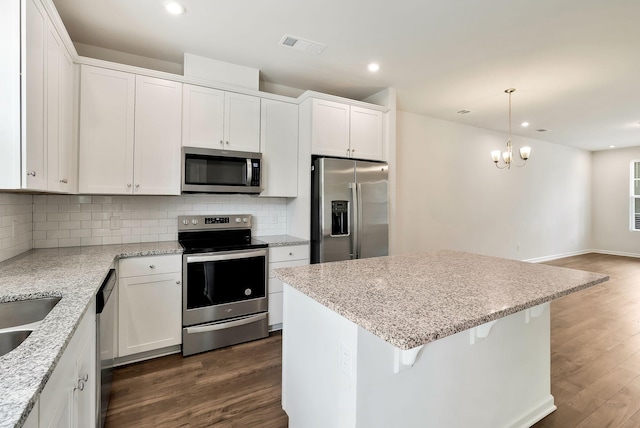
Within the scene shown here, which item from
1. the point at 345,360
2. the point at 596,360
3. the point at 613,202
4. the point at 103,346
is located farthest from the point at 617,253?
the point at 103,346

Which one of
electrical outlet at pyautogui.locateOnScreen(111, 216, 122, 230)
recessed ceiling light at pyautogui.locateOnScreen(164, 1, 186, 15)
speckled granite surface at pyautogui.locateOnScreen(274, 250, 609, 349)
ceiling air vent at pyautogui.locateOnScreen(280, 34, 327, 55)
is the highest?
→ ceiling air vent at pyautogui.locateOnScreen(280, 34, 327, 55)

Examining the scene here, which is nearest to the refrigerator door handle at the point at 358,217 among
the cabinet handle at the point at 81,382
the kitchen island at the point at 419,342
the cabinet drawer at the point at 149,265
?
the kitchen island at the point at 419,342

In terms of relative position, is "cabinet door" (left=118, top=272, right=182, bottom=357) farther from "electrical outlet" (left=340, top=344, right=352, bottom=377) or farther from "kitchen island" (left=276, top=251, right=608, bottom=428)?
"electrical outlet" (left=340, top=344, right=352, bottom=377)

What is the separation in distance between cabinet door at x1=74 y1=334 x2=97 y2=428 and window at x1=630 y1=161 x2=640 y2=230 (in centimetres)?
1043

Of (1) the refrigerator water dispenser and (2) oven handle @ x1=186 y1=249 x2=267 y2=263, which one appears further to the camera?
(1) the refrigerator water dispenser

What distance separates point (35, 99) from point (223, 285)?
182cm

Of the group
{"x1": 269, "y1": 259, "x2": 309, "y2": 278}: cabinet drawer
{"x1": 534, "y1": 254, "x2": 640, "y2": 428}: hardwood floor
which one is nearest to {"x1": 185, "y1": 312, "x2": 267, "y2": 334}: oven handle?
{"x1": 269, "y1": 259, "x2": 309, "y2": 278}: cabinet drawer

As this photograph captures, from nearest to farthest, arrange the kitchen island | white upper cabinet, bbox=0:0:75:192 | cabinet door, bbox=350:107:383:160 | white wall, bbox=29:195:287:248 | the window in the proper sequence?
the kitchen island
white upper cabinet, bbox=0:0:75:192
white wall, bbox=29:195:287:248
cabinet door, bbox=350:107:383:160
the window

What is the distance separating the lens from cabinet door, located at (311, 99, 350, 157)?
3.28 meters

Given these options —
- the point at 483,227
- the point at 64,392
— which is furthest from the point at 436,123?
the point at 64,392

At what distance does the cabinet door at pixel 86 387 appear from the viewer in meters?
1.21

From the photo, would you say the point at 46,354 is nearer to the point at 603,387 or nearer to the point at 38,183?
the point at 38,183

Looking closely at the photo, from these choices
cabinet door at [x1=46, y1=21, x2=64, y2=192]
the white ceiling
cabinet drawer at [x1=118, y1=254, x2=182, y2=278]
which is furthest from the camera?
cabinet drawer at [x1=118, y1=254, x2=182, y2=278]

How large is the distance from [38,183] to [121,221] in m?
1.25
